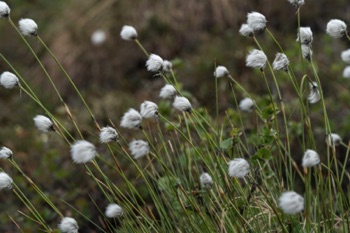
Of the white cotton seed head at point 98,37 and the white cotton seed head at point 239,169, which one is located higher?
the white cotton seed head at point 98,37

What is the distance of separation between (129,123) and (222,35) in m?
4.40

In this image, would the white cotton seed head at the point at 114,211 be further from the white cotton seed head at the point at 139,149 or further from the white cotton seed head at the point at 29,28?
the white cotton seed head at the point at 29,28

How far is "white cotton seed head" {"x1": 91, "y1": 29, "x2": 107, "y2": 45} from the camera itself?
6.58 m

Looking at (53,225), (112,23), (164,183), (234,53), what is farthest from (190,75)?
(164,183)

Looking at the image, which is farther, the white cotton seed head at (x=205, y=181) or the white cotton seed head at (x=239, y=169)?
the white cotton seed head at (x=205, y=181)

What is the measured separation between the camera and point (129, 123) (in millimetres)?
2238

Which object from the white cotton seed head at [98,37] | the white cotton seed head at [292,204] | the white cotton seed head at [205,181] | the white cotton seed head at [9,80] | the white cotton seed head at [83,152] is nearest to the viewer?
the white cotton seed head at [292,204]

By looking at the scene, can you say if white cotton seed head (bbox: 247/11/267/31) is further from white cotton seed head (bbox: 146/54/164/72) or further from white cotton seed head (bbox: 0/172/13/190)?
white cotton seed head (bbox: 0/172/13/190)

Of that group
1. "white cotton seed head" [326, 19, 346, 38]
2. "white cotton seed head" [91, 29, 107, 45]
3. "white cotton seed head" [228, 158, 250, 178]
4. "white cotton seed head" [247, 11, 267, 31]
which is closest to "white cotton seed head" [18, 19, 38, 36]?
"white cotton seed head" [247, 11, 267, 31]

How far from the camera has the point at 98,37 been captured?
6.57 meters

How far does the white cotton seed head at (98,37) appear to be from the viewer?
658 centimetres

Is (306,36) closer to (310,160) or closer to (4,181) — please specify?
(310,160)

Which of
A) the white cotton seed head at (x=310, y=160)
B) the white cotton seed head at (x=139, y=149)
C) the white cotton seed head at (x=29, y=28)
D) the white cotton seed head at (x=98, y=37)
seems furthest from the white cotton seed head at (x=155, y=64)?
the white cotton seed head at (x=98, y=37)

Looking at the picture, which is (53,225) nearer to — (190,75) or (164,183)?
(164,183)
